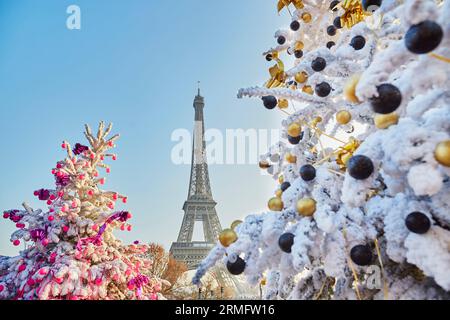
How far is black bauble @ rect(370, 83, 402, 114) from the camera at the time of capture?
0.71 m

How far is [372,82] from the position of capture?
0.70 metres

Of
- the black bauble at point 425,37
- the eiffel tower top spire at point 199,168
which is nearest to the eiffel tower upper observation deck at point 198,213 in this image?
the eiffel tower top spire at point 199,168

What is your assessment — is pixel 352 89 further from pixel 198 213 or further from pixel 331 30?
pixel 198 213

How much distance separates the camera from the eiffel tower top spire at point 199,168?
22156 millimetres

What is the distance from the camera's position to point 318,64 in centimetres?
134

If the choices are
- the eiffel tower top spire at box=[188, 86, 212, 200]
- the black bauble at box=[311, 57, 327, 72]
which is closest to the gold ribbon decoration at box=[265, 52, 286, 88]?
the black bauble at box=[311, 57, 327, 72]

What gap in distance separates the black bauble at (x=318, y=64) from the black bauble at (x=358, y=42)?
5.9 inches

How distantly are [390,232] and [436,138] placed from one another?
1.02 feet

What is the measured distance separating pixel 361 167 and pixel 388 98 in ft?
0.62

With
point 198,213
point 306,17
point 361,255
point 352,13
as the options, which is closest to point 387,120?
point 361,255

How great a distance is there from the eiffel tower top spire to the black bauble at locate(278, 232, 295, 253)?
65.9ft

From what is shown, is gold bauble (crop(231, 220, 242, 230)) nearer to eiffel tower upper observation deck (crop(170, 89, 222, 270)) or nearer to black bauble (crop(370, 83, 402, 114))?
black bauble (crop(370, 83, 402, 114))

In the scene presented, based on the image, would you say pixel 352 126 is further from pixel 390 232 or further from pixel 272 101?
pixel 390 232
